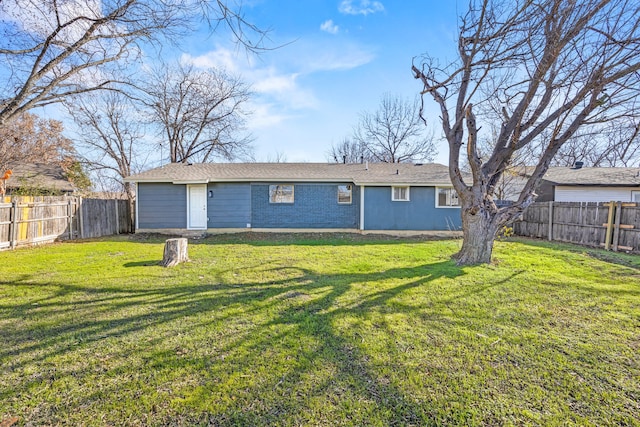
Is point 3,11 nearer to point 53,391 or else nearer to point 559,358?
point 53,391

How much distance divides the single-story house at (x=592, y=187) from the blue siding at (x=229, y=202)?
14.5 m

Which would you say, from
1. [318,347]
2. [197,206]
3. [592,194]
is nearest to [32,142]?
[197,206]

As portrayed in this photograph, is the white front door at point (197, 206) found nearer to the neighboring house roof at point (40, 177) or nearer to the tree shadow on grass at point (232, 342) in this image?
the tree shadow on grass at point (232, 342)

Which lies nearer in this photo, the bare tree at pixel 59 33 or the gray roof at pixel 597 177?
the bare tree at pixel 59 33

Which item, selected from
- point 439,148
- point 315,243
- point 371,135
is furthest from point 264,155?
point 315,243

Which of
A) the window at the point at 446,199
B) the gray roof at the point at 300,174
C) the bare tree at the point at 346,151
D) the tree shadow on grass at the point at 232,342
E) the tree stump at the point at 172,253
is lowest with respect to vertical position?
the tree shadow on grass at the point at 232,342

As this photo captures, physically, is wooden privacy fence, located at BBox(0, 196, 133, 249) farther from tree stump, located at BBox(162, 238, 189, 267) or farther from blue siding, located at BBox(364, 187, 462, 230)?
blue siding, located at BBox(364, 187, 462, 230)

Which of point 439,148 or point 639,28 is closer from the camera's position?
point 639,28

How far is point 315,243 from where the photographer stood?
10.2 m

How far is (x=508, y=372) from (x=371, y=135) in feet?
80.5

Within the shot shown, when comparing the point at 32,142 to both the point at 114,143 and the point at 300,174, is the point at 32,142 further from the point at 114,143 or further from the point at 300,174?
the point at 300,174

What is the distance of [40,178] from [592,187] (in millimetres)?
31346

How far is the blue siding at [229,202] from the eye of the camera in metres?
12.8

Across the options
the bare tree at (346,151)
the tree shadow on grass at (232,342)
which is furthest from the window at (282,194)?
the bare tree at (346,151)
